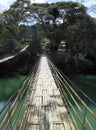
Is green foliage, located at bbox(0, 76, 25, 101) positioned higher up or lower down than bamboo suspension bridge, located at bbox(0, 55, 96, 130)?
lower down

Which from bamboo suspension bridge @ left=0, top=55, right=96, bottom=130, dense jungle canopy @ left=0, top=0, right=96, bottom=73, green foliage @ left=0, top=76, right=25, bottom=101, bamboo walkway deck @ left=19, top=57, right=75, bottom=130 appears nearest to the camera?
bamboo suspension bridge @ left=0, top=55, right=96, bottom=130

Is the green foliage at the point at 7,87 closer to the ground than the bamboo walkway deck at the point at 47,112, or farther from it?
closer to the ground

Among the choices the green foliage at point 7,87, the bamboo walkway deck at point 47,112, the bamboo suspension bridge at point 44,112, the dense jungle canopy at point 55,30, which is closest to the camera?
the bamboo suspension bridge at point 44,112

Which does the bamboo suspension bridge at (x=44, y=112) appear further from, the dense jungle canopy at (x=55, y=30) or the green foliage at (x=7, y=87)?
the dense jungle canopy at (x=55, y=30)

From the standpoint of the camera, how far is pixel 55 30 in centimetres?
2973

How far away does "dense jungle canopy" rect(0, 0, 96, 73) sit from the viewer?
25219mm

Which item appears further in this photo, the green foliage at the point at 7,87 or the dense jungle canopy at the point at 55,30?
the dense jungle canopy at the point at 55,30

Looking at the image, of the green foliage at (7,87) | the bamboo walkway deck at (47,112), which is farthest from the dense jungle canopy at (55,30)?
the bamboo walkway deck at (47,112)

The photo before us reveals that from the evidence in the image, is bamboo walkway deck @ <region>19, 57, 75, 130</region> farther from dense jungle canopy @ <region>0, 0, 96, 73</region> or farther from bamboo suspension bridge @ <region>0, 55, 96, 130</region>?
dense jungle canopy @ <region>0, 0, 96, 73</region>

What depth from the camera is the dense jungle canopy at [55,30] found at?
25.2 metres

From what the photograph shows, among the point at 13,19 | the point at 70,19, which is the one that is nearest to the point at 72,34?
the point at 70,19

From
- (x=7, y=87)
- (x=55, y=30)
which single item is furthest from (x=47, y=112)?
(x=55, y=30)

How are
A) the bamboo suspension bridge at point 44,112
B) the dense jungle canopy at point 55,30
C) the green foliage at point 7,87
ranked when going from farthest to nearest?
1. the dense jungle canopy at point 55,30
2. the green foliage at point 7,87
3. the bamboo suspension bridge at point 44,112

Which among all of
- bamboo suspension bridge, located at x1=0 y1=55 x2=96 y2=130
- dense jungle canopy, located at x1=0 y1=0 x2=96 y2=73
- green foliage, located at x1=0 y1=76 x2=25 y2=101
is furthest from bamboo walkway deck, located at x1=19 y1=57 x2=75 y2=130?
dense jungle canopy, located at x1=0 y1=0 x2=96 y2=73
